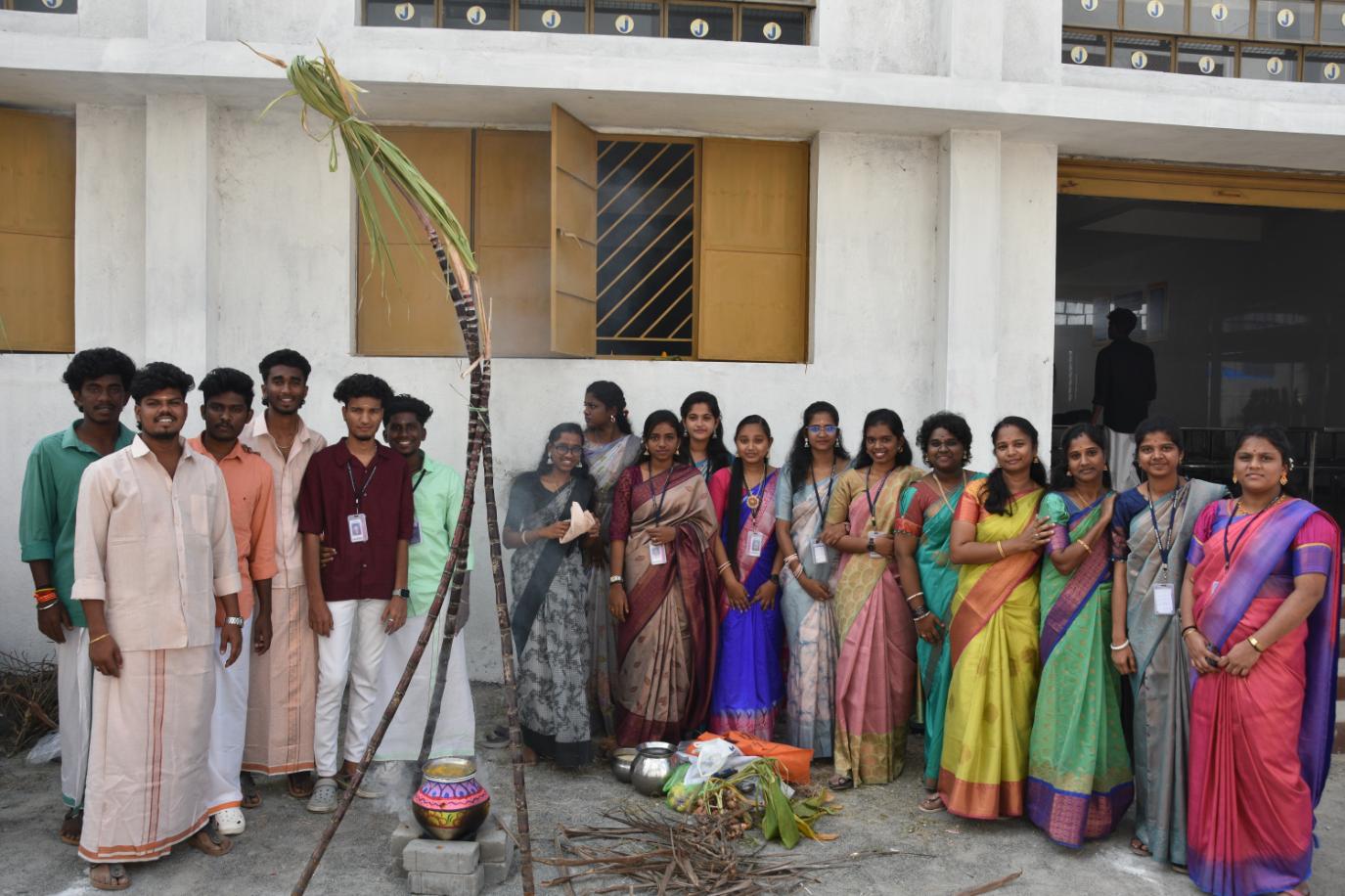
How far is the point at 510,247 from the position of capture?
6.20 m

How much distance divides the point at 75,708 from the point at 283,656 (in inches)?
29.3

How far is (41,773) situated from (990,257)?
5485 millimetres

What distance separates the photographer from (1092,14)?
6402 millimetres

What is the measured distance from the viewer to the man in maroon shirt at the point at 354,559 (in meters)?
4.24

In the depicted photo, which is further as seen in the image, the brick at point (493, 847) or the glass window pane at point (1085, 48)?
the glass window pane at point (1085, 48)

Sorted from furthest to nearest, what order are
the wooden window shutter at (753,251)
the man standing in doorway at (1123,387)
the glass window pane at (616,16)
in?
the man standing in doorway at (1123,387) < the wooden window shutter at (753,251) < the glass window pane at (616,16)

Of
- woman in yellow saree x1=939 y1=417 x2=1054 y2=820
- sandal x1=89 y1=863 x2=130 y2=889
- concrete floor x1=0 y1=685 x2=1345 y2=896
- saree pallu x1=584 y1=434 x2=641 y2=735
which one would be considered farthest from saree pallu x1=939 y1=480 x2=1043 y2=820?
sandal x1=89 y1=863 x2=130 y2=889

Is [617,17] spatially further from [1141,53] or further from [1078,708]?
[1078,708]

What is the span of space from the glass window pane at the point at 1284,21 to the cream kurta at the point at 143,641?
6709 mm

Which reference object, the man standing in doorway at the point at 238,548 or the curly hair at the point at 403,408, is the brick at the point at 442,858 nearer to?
the man standing in doorway at the point at 238,548

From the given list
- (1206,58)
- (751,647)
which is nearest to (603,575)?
(751,647)

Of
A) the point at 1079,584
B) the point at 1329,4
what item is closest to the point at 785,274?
the point at 1079,584

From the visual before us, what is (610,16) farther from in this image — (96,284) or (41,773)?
(41,773)

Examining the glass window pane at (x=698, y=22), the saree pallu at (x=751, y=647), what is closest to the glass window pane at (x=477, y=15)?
the glass window pane at (x=698, y=22)
